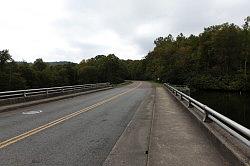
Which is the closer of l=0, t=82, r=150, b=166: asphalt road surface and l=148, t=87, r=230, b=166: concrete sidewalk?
l=148, t=87, r=230, b=166: concrete sidewalk

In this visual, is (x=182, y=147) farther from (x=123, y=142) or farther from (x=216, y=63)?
(x=216, y=63)

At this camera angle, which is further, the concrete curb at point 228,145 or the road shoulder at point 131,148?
the road shoulder at point 131,148

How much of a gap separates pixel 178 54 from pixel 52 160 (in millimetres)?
111095

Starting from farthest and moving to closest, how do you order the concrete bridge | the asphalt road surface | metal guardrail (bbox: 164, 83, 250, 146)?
the asphalt road surface < the concrete bridge < metal guardrail (bbox: 164, 83, 250, 146)

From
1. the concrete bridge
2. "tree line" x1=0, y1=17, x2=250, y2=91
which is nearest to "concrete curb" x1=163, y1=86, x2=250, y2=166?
the concrete bridge

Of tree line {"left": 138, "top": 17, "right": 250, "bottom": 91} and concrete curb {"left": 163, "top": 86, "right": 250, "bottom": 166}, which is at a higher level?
tree line {"left": 138, "top": 17, "right": 250, "bottom": 91}

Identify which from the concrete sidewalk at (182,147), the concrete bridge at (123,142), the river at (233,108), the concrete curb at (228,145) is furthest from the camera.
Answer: the river at (233,108)

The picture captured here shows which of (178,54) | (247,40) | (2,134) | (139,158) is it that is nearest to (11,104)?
(2,134)

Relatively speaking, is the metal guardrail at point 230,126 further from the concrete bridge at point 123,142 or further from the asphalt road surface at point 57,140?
the asphalt road surface at point 57,140

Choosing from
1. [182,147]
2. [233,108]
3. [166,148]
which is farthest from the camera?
[233,108]

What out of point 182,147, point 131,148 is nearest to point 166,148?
point 182,147

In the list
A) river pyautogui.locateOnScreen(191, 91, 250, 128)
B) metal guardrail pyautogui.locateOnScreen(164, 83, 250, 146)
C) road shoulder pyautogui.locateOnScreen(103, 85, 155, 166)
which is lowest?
river pyautogui.locateOnScreen(191, 91, 250, 128)

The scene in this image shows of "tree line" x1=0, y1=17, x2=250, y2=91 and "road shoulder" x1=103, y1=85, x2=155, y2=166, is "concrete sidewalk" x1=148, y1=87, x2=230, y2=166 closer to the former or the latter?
"road shoulder" x1=103, y1=85, x2=155, y2=166

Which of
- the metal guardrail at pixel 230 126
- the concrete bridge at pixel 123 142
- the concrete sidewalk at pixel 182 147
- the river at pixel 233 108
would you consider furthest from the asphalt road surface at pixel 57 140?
the river at pixel 233 108
